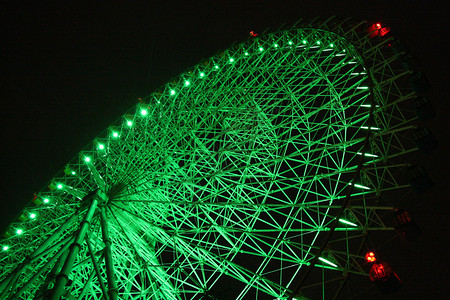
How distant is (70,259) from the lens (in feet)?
29.5

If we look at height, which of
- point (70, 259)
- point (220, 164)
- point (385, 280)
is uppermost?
point (220, 164)

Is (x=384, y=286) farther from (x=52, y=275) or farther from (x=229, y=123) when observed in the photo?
(x=229, y=123)

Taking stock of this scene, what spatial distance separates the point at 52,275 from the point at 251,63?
1295cm

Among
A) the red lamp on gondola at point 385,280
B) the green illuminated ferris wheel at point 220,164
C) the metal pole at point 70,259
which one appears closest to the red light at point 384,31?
the green illuminated ferris wheel at point 220,164

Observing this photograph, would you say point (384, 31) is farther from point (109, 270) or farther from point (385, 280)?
point (109, 270)

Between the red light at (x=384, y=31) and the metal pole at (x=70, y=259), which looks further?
the red light at (x=384, y=31)

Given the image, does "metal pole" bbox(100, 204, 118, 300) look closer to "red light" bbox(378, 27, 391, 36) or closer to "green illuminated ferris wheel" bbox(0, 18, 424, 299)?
"green illuminated ferris wheel" bbox(0, 18, 424, 299)

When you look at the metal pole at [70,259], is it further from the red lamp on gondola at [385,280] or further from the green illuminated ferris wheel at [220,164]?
the red lamp on gondola at [385,280]

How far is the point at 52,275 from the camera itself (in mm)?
9445

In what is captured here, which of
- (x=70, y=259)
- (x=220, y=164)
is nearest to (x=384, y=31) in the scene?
(x=220, y=164)

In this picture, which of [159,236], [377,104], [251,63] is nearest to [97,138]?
[159,236]

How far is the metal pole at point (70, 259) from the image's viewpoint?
7891 mm

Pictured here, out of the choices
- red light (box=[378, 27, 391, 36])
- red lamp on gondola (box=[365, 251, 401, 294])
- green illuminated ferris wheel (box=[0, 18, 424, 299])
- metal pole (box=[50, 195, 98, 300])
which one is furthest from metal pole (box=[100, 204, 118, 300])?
red light (box=[378, 27, 391, 36])

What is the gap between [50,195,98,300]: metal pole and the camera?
25.9ft
